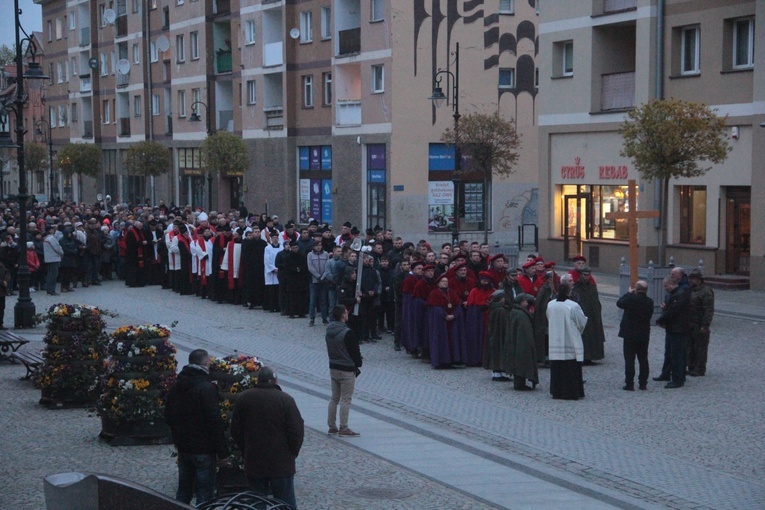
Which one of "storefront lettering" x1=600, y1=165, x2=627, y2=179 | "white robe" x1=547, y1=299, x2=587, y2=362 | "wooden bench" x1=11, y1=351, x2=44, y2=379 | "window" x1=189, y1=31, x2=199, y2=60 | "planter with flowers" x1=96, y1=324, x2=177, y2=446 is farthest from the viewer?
"window" x1=189, y1=31, x2=199, y2=60

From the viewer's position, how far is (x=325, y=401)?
15.5 meters

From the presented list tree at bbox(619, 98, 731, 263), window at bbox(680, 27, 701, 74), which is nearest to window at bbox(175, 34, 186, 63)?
window at bbox(680, 27, 701, 74)

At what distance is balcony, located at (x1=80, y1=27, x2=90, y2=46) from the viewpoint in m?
76.6

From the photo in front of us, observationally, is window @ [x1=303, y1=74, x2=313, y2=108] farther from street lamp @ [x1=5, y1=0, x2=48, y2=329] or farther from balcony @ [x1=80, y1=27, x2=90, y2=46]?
balcony @ [x1=80, y1=27, x2=90, y2=46]

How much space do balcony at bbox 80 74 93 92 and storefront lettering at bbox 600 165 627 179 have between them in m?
50.6

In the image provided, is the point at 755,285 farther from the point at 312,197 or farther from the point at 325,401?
the point at 312,197

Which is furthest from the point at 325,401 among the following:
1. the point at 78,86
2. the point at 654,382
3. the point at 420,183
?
the point at 78,86

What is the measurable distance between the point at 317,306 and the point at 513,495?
45.4ft

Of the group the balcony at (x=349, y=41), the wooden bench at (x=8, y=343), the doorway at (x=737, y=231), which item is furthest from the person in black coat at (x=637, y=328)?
the balcony at (x=349, y=41)

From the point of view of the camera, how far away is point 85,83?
77375 mm

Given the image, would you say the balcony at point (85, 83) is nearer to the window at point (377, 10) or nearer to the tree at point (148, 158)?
the tree at point (148, 158)

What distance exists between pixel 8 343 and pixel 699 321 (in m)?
10.7

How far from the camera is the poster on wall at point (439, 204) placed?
45281 millimetres

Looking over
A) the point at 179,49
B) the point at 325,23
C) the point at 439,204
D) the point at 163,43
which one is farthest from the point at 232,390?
the point at 163,43
